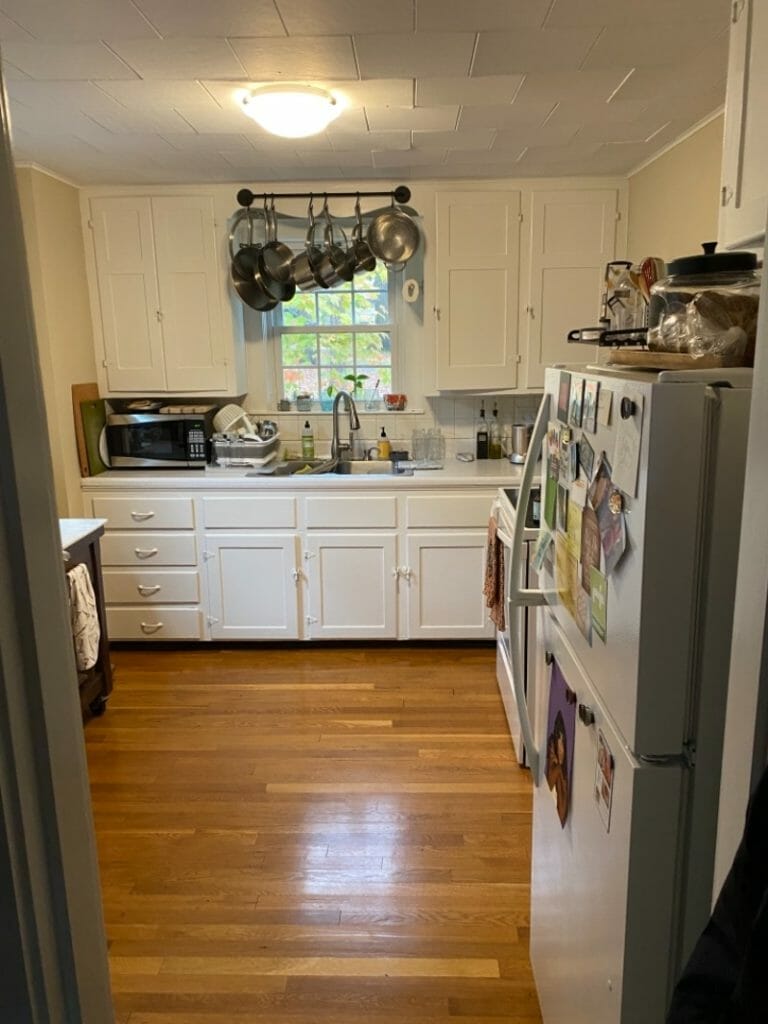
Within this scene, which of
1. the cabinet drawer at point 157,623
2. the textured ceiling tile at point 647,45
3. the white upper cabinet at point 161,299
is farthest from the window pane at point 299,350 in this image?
the textured ceiling tile at point 647,45

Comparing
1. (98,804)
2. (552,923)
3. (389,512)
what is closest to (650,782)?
(552,923)

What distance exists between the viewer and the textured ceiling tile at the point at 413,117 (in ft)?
8.20

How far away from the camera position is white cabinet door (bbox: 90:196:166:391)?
3652mm

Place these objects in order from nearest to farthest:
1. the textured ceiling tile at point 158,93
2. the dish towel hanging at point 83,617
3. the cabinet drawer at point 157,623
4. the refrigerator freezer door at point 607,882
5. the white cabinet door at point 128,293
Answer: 1. the refrigerator freezer door at point 607,882
2. the textured ceiling tile at point 158,93
3. the dish towel hanging at point 83,617
4. the white cabinet door at point 128,293
5. the cabinet drawer at point 157,623

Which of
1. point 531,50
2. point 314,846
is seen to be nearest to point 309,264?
point 531,50

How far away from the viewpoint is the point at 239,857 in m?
2.31

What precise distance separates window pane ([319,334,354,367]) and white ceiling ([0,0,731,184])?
1040mm

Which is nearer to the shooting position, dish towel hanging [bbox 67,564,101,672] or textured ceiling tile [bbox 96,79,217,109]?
textured ceiling tile [bbox 96,79,217,109]

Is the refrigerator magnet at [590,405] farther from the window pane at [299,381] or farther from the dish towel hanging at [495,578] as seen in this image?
the window pane at [299,381]

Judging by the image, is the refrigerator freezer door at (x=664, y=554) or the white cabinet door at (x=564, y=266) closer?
the refrigerator freezer door at (x=664, y=554)

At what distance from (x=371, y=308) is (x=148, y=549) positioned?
1.81m

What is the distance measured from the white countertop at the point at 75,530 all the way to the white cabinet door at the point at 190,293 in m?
1.02

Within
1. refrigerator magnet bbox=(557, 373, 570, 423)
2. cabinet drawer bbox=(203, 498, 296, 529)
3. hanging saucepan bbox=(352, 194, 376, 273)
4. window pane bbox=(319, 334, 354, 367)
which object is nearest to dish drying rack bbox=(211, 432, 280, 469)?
cabinet drawer bbox=(203, 498, 296, 529)

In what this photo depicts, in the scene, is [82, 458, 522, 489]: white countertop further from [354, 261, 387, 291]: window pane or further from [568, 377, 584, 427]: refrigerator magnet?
[568, 377, 584, 427]: refrigerator magnet
